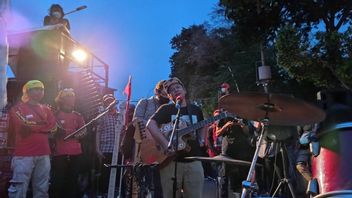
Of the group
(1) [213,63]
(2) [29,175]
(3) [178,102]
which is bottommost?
(2) [29,175]

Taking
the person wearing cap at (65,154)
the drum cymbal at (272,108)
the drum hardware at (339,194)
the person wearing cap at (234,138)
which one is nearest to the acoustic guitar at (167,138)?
the drum cymbal at (272,108)

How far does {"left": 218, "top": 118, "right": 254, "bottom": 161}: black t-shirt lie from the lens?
7348mm

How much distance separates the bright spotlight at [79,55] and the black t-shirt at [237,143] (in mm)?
6737

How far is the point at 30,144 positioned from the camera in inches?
242

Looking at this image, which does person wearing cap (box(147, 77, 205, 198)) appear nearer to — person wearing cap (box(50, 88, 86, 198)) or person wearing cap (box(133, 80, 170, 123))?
person wearing cap (box(133, 80, 170, 123))

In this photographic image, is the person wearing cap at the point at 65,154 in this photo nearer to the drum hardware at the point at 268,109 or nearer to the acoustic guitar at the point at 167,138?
the acoustic guitar at the point at 167,138

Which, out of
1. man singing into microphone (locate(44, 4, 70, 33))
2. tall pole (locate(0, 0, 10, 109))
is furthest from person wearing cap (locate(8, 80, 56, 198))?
man singing into microphone (locate(44, 4, 70, 33))

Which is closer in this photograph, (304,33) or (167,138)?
(167,138)

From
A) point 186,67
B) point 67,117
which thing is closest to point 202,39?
point 186,67

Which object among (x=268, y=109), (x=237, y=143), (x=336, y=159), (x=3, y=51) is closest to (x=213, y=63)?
(x=237, y=143)

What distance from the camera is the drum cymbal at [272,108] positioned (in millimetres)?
3652

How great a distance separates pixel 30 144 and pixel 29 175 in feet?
1.41

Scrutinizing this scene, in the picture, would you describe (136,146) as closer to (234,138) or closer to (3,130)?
(234,138)

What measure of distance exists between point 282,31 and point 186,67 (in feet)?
82.8
